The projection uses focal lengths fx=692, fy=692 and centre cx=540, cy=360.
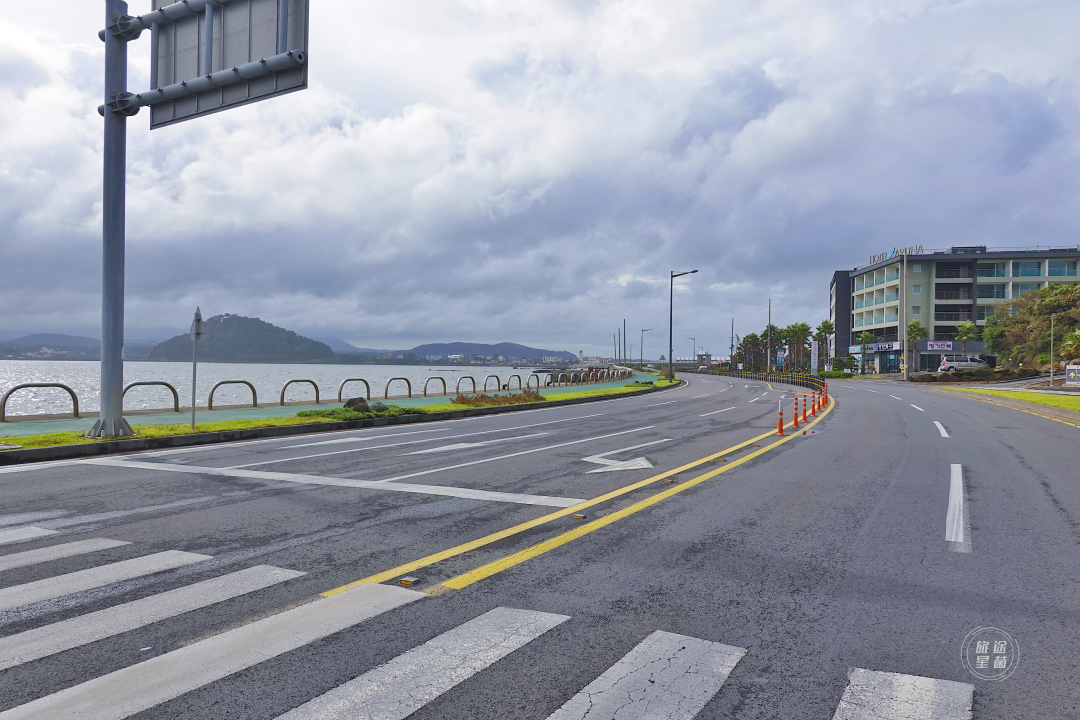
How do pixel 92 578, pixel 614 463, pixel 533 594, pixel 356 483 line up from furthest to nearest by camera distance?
pixel 614 463
pixel 356 483
pixel 92 578
pixel 533 594

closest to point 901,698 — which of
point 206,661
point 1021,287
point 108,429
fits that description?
point 206,661

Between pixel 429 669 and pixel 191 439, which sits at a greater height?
pixel 429 669

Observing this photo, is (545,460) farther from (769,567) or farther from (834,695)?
(834,695)

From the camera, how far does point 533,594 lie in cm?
461

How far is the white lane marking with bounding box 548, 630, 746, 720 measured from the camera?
3086 millimetres

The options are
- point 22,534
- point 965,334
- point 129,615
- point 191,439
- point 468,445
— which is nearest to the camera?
point 129,615

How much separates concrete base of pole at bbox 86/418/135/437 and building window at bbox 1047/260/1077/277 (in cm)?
11006

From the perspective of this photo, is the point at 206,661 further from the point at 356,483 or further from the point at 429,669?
the point at 356,483

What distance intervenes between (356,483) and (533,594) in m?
4.82

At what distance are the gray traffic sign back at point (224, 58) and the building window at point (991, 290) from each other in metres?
103

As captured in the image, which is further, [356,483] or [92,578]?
[356,483]

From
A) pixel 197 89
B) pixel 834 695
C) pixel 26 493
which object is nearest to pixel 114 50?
pixel 197 89

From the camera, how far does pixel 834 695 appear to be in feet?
10.7

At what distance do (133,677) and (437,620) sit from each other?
61.7 inches
